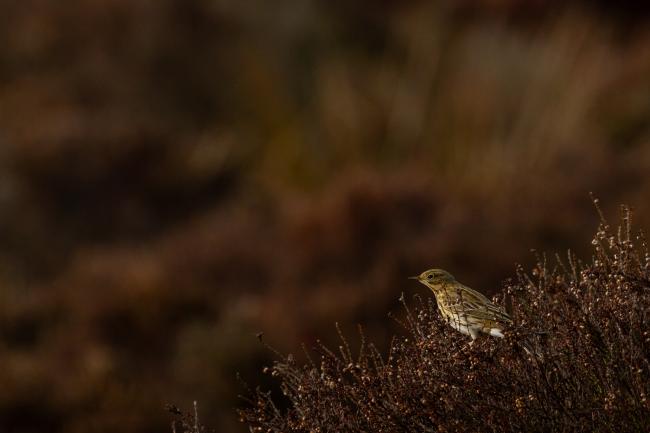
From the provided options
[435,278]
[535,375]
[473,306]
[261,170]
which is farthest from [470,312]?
[261,170]

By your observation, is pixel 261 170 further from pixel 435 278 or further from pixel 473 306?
pixel 473 306

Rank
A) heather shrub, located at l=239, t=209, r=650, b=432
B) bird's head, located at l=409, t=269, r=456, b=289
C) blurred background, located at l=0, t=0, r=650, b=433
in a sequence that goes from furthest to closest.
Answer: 1. blurred background, located at l=0, t=0, r=650, b=433
2. bird's head, located at l=409, t=269, r=456, b=289
3. heather shrub, located at l=239, t=209, r=650, b=432

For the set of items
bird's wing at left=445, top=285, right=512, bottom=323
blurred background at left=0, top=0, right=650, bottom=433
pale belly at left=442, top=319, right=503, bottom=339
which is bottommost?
pale belly at left=442, top=319, right=503, bottom=339

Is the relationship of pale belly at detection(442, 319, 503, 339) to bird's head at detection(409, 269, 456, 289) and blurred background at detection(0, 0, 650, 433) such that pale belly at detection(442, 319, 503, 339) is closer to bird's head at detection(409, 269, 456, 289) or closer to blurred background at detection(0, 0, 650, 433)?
bird's head at detection(409, 269, 456, 289)

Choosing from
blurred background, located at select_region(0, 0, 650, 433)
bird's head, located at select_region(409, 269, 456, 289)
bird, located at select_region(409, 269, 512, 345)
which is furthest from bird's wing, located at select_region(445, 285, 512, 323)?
blurred background, located at select_region(0, 0, 650, 433)

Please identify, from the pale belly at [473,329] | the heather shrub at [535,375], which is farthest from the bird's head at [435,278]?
the heather shrub at [535,375]

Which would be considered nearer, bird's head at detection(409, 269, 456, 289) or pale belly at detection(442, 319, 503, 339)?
pale belly at detection(442, 319, 503, 339)

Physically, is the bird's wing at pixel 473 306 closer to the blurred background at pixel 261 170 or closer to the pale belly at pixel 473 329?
the pale belly at pixel 473 329
